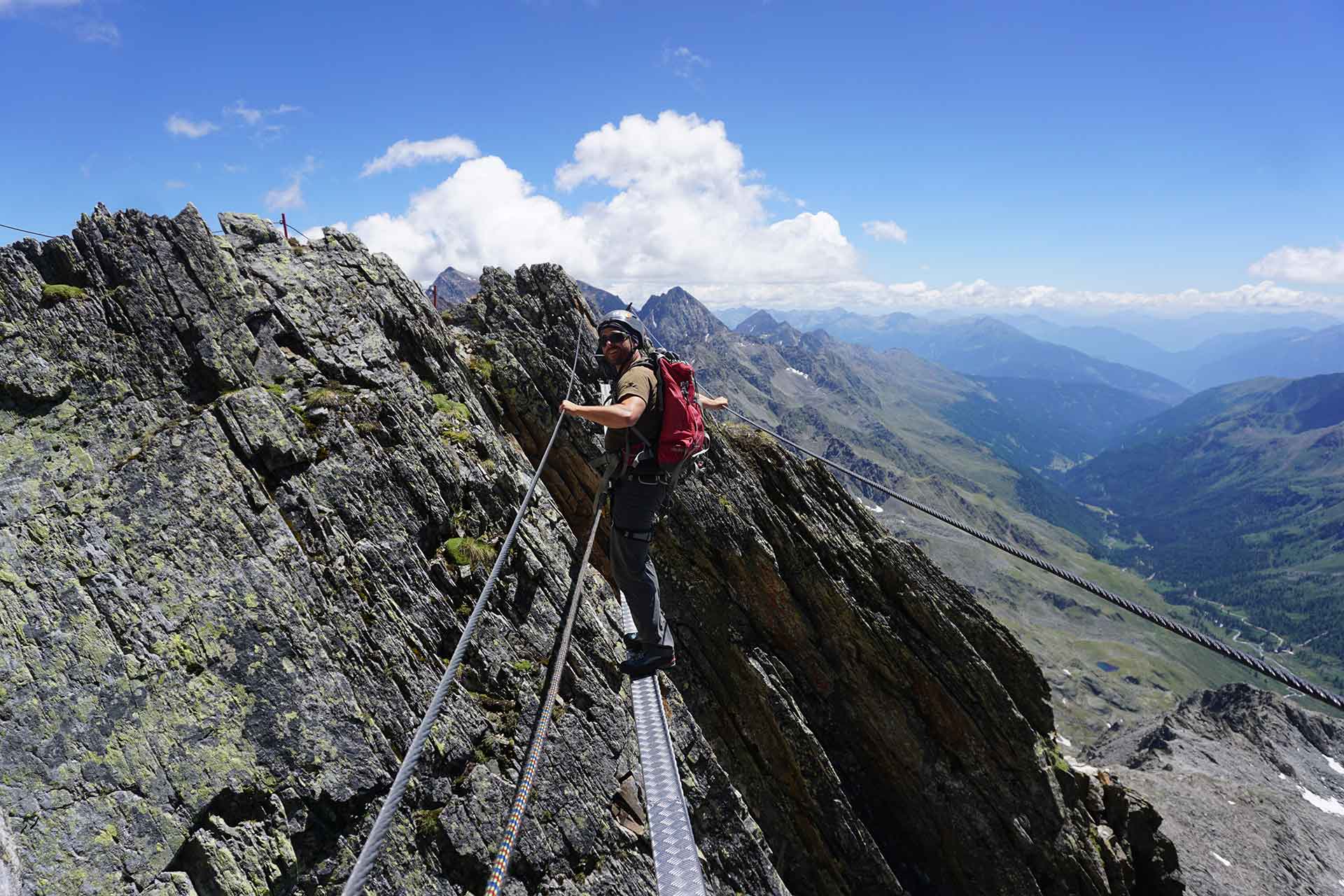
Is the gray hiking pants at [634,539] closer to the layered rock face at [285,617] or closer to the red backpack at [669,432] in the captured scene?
the red backpack at [669,432]

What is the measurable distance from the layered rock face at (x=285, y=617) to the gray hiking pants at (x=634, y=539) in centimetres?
242

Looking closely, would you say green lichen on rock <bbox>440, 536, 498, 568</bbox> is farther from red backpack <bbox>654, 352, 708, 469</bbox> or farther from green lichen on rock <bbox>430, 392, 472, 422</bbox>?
red backpack <bbox>654, 352, 708, 469</bbox>

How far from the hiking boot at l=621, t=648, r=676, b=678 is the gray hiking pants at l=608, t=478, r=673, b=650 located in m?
1.27

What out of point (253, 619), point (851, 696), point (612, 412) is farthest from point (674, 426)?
point (851, 696)

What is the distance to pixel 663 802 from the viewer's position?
10.5m

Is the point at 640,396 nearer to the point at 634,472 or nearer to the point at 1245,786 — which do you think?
the point at 634,472

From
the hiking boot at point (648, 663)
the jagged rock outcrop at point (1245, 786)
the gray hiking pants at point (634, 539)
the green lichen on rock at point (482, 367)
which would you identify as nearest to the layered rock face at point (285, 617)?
the hiking boot at point (648, 663)

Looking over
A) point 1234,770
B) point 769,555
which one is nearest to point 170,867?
point 769,555

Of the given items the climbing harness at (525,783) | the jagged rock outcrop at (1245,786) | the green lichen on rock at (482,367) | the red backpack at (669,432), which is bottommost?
the jagged rock outcrop at (1245,786)

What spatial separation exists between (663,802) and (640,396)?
6.94 meters

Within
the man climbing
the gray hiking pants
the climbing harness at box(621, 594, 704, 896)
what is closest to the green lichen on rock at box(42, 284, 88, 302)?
the man climbing

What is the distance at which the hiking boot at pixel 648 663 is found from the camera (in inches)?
509

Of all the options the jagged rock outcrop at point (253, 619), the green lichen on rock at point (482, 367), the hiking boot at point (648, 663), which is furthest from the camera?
the green lichen on rock at point (482, 367)

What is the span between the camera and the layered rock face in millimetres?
7996
